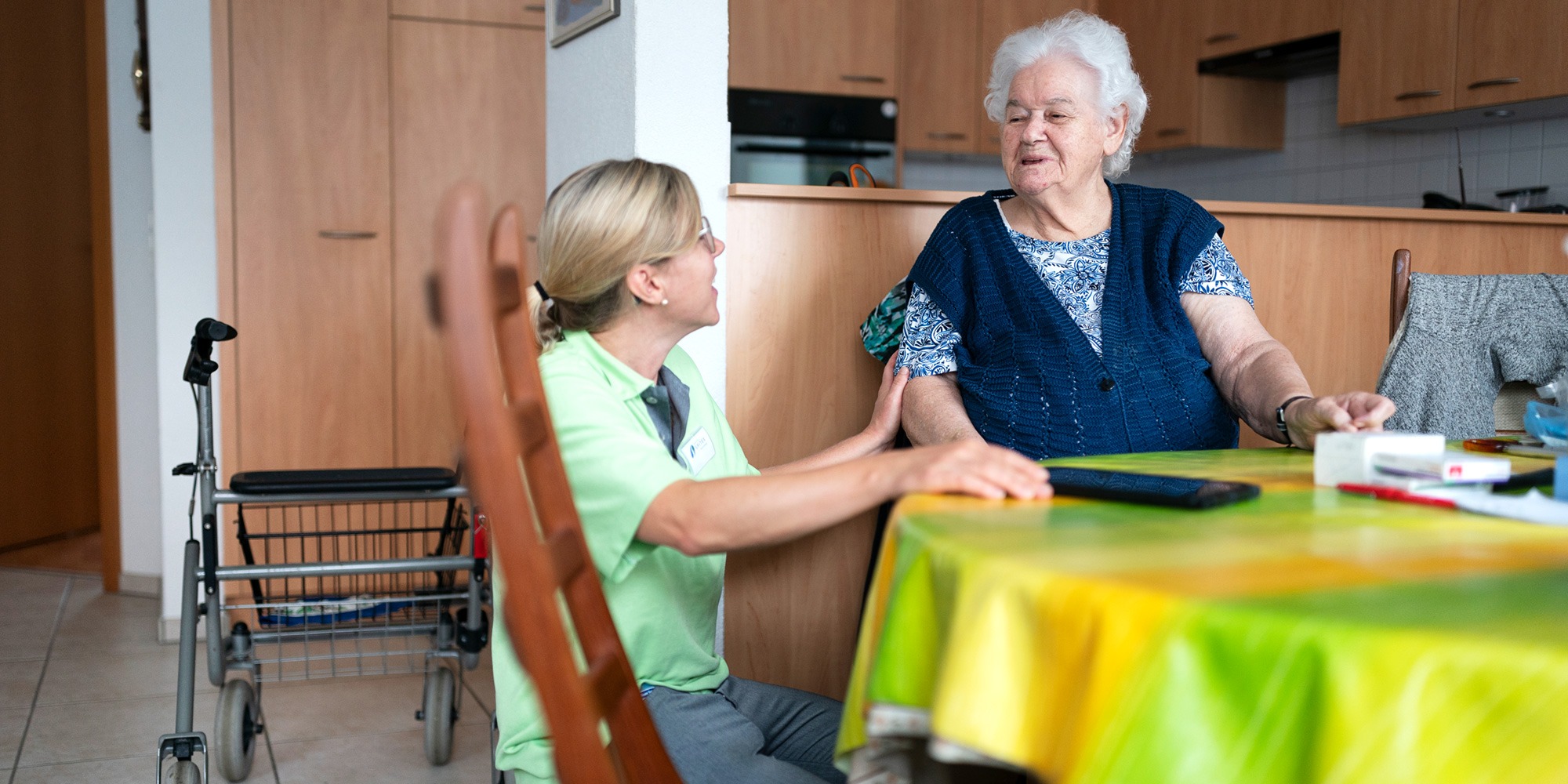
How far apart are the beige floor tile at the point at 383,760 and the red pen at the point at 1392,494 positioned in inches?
73.1

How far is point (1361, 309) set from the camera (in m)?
2.56

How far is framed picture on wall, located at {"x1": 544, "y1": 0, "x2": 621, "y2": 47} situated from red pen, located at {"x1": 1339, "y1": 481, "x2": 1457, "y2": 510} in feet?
4.52

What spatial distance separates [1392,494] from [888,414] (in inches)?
34.5

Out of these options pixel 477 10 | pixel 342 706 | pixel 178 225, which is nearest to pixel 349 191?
pixel 178 225

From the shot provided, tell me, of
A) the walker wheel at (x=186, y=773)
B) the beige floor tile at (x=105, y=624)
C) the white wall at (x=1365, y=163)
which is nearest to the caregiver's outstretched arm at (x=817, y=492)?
the walker wheel at (x=186, y=773)

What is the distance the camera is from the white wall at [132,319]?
12.6 ft

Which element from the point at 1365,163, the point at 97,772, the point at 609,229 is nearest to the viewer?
the point at 609,229

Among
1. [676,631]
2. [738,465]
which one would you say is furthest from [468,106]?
[676,631]

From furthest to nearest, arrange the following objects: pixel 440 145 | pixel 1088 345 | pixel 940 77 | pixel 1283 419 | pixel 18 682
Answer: pixel 940 77 → pixel 440 145 → pixel 18 682 → pixel 1088 345 → pixel 1283 419

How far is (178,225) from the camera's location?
3535 mm

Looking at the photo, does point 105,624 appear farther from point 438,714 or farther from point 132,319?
point 438,714

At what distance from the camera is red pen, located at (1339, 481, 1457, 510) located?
1072 mm

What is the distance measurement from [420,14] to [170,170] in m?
0.87

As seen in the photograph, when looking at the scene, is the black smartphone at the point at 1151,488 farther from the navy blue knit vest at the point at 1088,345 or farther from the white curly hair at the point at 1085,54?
the white curly hair at the point at 1085,54
